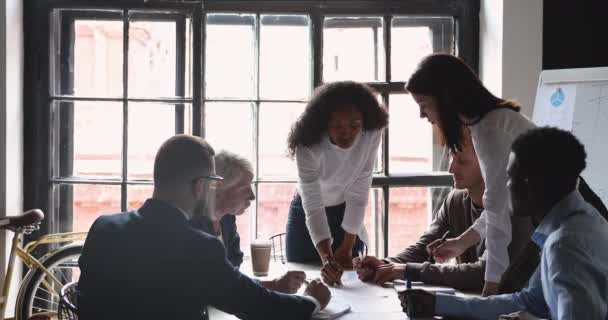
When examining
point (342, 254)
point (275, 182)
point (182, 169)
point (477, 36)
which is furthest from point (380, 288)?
point (477, 36)

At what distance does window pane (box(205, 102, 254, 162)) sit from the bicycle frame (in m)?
0.83

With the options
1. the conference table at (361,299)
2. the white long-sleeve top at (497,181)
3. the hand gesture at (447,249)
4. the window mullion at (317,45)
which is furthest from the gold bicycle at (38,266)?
the white long-sleeve top at (497,181)

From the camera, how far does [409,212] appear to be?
3.73 metres

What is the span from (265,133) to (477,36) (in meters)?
1.23

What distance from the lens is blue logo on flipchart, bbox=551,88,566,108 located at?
10.2 ft

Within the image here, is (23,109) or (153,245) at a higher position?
(23,109)

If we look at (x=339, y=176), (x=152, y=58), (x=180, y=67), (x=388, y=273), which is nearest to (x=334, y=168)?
(x=339, y=176)

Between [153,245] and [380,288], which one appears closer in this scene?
[153,245]

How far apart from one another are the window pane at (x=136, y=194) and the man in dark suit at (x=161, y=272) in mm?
1865

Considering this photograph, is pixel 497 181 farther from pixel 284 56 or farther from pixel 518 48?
pixel 284 56

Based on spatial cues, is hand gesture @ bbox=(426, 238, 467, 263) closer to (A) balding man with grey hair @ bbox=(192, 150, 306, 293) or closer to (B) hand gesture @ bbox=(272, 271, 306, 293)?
(B) hand gesture @ bbox=(272, 271, 306, 293)

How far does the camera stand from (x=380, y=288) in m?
2.30

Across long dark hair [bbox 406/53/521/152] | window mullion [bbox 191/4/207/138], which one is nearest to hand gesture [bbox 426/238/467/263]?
long dark hair [bbox 406/53/521/152]

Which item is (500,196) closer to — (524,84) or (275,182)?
(524,84)
